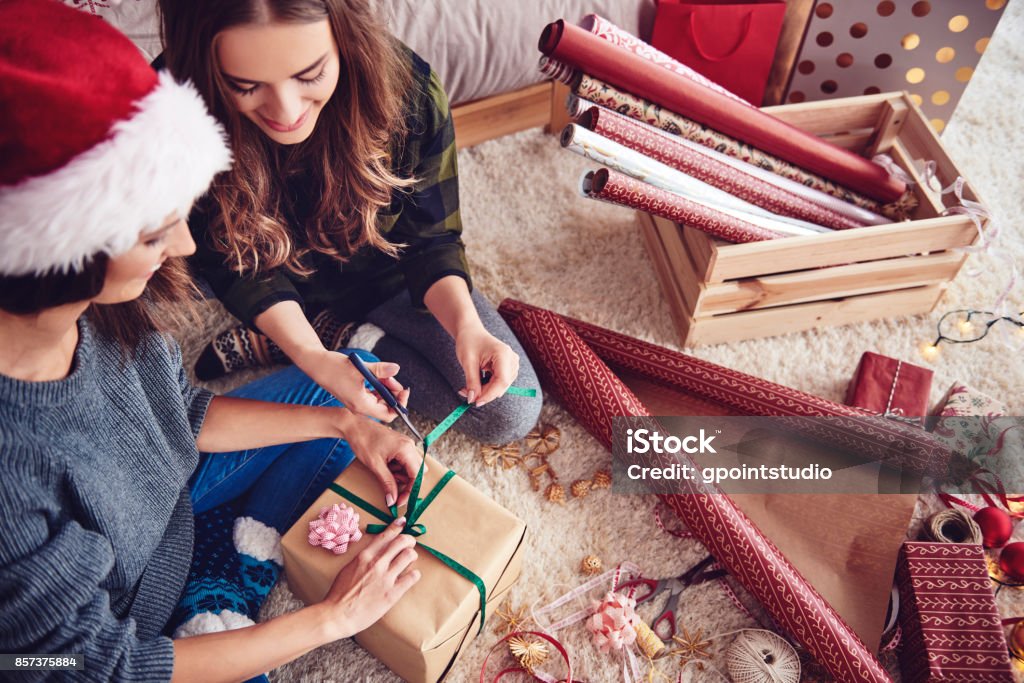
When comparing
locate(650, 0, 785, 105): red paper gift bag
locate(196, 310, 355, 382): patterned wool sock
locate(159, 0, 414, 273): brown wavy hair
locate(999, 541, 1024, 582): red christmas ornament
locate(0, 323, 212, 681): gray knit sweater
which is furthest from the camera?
locate(650, 0, 785, 105): red paper gift bag

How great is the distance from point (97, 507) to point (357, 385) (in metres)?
0.37

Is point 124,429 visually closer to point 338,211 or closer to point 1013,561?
point 338,211

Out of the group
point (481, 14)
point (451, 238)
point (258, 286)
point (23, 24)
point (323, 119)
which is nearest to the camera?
point (23, 24)

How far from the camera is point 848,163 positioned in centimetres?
139

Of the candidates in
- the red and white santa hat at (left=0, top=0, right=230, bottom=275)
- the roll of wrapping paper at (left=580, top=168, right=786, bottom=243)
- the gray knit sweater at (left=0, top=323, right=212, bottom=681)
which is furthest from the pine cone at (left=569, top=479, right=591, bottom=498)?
the red and white santa hat at (left=0, top=0, right=230, bottom=275)

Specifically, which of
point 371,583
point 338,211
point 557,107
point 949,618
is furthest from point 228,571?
point 557,107

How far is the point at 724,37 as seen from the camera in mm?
1602

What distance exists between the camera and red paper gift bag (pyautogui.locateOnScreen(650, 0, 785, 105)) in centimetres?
157

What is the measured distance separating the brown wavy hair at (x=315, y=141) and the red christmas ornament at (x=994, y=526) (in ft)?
3.55

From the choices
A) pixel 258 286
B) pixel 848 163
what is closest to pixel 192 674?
pixel 258 286

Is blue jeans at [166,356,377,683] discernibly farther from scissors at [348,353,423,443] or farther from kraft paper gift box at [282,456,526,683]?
scissors at [348,353,423,443]

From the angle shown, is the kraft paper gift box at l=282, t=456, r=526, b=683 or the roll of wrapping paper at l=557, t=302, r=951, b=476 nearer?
the kraft paper gift box at l=282, t=456, r=526, b=683

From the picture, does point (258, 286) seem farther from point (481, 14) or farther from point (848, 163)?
point (848, 163)

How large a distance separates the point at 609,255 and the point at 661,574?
2.40ft
